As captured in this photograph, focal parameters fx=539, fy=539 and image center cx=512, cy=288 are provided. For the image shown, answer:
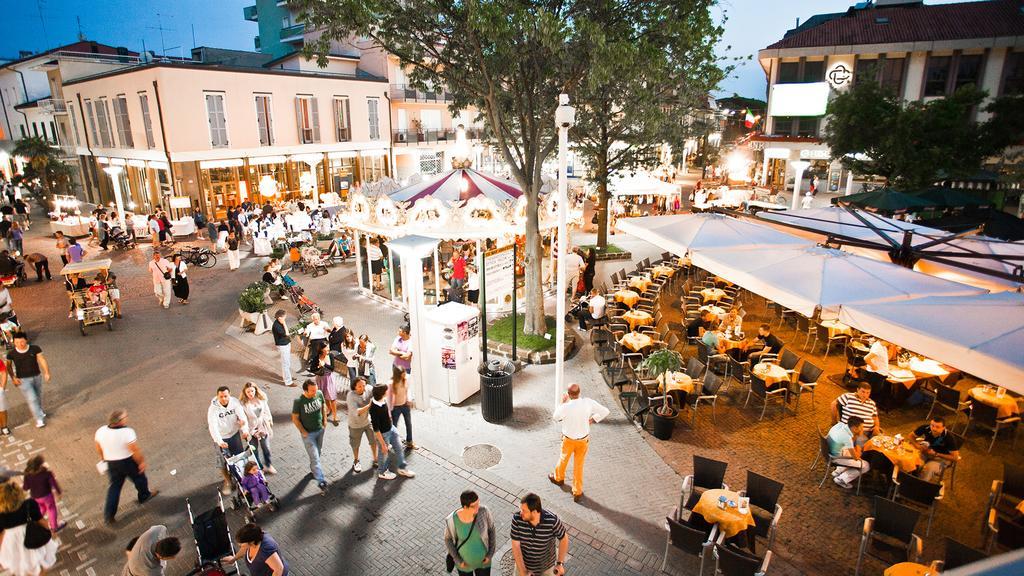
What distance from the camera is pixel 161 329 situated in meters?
13.7

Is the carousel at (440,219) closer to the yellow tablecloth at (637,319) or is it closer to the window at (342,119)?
the yellow tablecloth at (637,319)

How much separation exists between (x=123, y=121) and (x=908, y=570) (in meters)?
33.1

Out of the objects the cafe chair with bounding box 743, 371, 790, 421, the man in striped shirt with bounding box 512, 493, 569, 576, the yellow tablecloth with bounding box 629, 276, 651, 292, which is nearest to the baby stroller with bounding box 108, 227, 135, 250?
the yellow tablecloth with bounding box 629, 276, 651, 292

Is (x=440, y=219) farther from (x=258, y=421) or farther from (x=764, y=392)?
(x=764, y=392)

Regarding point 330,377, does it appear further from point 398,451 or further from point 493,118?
point 493,118

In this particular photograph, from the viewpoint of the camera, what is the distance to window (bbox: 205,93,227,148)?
24.7 m

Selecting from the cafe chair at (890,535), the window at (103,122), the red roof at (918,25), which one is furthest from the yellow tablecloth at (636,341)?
the red roof at (918,25)

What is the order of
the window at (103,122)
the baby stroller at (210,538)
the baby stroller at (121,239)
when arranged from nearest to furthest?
the baby stroller at (210,538) < the baby stroller at (121,239) < the window at (103,122)

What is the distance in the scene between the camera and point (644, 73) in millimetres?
10414

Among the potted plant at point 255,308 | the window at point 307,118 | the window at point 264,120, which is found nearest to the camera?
the potted plant at point 255,308

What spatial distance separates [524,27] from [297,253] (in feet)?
42.1

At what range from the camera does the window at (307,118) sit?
93.5 ft

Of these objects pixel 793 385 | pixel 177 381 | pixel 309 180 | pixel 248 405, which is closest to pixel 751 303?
pixel 793 385

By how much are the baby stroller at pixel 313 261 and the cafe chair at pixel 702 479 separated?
50.0 feet
